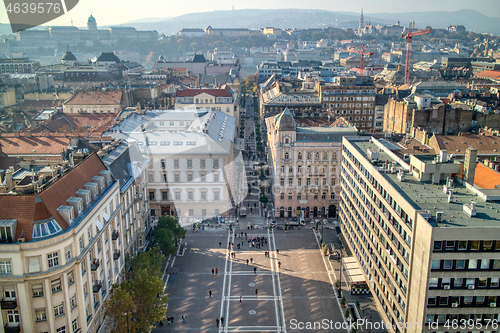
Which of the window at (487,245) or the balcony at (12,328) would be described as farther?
the window at (487,245)

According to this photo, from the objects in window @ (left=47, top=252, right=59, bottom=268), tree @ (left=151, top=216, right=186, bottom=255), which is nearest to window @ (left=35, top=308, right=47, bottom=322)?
window @ (left=47, top=252, right=59, bottom=268)

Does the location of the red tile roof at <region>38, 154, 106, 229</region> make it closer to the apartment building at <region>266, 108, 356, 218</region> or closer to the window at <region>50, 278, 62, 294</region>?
the window at <region>50, 278, 62, 294</region>

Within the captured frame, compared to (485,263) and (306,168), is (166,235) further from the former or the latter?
(485,263)

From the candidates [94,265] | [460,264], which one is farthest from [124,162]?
[460,264]

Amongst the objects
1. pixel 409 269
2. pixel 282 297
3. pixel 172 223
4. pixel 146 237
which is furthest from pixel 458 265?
pixel 146 237

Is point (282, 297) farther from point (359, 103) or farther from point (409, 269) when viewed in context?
point (359, 103)

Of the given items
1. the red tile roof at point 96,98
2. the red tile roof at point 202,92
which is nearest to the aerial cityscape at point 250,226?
the red tile roof at point 96,98

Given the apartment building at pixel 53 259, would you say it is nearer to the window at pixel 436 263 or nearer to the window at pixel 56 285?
the window at pixel 56 285
